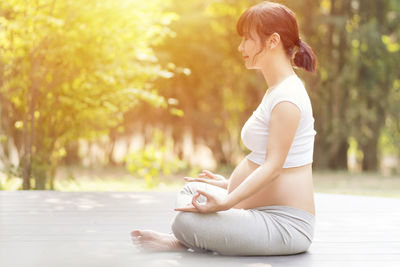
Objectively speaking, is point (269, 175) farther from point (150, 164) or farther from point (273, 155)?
point (150, 164)

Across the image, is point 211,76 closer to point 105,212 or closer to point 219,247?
point 105,212

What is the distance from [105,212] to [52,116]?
11.5ft

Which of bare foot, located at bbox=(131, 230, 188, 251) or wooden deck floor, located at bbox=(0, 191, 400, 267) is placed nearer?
wooden deck floor, located at bbox=(0, 191, 400, 267)

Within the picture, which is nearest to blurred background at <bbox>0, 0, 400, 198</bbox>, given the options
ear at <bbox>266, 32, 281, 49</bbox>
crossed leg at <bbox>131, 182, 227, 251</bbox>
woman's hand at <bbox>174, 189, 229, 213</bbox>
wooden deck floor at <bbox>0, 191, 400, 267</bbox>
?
wooden deck floor at <bbox>0, 191, 400, 267</bbox>

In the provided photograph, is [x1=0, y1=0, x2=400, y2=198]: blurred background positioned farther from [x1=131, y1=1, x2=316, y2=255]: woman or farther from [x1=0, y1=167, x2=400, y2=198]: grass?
[x1=131, y1=1, x2=316, y2=255]: woman

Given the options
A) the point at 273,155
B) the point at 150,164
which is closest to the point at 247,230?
the point at 273,155

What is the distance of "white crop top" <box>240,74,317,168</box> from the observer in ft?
9.28

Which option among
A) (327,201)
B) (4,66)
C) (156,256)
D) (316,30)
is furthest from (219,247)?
(316,30)

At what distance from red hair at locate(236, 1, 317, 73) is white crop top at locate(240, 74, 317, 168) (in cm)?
11

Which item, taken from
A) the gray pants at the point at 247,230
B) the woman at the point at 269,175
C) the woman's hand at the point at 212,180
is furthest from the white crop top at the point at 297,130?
the woman's hand at the point at 212,180

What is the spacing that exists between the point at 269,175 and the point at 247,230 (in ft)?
0.90

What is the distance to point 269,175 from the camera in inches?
108

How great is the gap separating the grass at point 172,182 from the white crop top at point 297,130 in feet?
16.9

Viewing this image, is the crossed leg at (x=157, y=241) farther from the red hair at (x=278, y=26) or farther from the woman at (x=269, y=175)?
the red hair at (x=278, y=26)
